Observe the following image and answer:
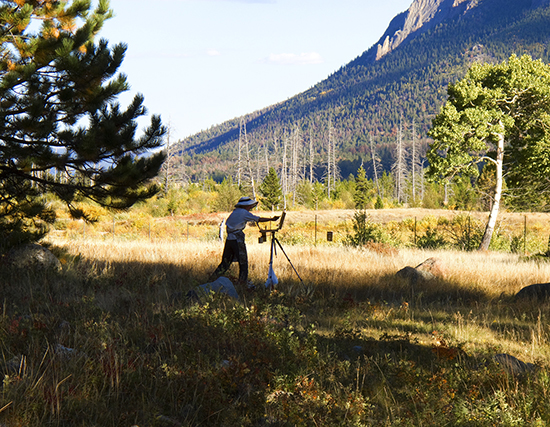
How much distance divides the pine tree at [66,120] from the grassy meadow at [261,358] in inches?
60.5

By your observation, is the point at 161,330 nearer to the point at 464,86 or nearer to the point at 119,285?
the point at 119,285

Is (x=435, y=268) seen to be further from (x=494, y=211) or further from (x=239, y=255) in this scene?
(x=494, y=211)

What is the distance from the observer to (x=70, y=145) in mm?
7492

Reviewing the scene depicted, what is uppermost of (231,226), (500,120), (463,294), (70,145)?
(500,120)

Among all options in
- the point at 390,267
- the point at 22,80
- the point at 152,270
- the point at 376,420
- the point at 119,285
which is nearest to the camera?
the point at 376,420

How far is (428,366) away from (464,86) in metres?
16.2

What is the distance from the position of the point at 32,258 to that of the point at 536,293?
359 inches

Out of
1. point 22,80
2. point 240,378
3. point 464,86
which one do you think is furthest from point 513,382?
point 464,86

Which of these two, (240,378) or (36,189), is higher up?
(36,189)

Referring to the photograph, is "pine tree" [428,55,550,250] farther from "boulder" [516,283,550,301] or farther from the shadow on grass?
the shadow on grass

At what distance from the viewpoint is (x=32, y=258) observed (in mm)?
8586

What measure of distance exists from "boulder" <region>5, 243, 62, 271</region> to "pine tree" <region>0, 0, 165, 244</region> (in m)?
0.25

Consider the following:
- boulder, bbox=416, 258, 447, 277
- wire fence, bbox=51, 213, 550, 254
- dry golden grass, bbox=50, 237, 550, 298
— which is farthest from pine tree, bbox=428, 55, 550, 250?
boulder, bbox=416, 258, 447, 277

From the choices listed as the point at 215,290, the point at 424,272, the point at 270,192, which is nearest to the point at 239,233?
the point at 215,290
